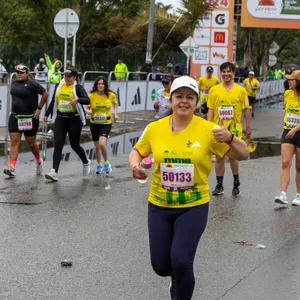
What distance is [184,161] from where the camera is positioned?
5633 mm

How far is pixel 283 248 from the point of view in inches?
322

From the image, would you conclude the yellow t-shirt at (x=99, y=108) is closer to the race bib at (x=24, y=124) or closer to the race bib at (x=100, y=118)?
the race bib at (x=100, y=118)

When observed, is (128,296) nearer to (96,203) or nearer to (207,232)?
(207,232)

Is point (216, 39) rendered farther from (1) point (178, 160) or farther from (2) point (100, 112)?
(1) point (178, 160)

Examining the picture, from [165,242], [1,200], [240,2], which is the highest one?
[240,2]

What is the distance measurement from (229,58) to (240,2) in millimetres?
4092

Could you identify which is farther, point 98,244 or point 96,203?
point 96,203

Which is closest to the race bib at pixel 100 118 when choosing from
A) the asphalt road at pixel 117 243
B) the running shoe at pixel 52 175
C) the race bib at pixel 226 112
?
the asphalt road at pixel 117 243

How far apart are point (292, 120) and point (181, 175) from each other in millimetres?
5055

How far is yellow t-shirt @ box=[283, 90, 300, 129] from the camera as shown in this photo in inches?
407

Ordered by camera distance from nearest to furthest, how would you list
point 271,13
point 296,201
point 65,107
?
1. point 296,201
2. point 65,107
3. point 271,13

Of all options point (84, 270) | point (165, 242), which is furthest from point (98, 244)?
point (165, 242)

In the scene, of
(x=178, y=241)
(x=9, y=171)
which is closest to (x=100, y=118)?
(x=9, y=171)

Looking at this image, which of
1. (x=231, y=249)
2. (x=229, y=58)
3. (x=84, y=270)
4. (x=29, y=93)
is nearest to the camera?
(x=84, y=270)
